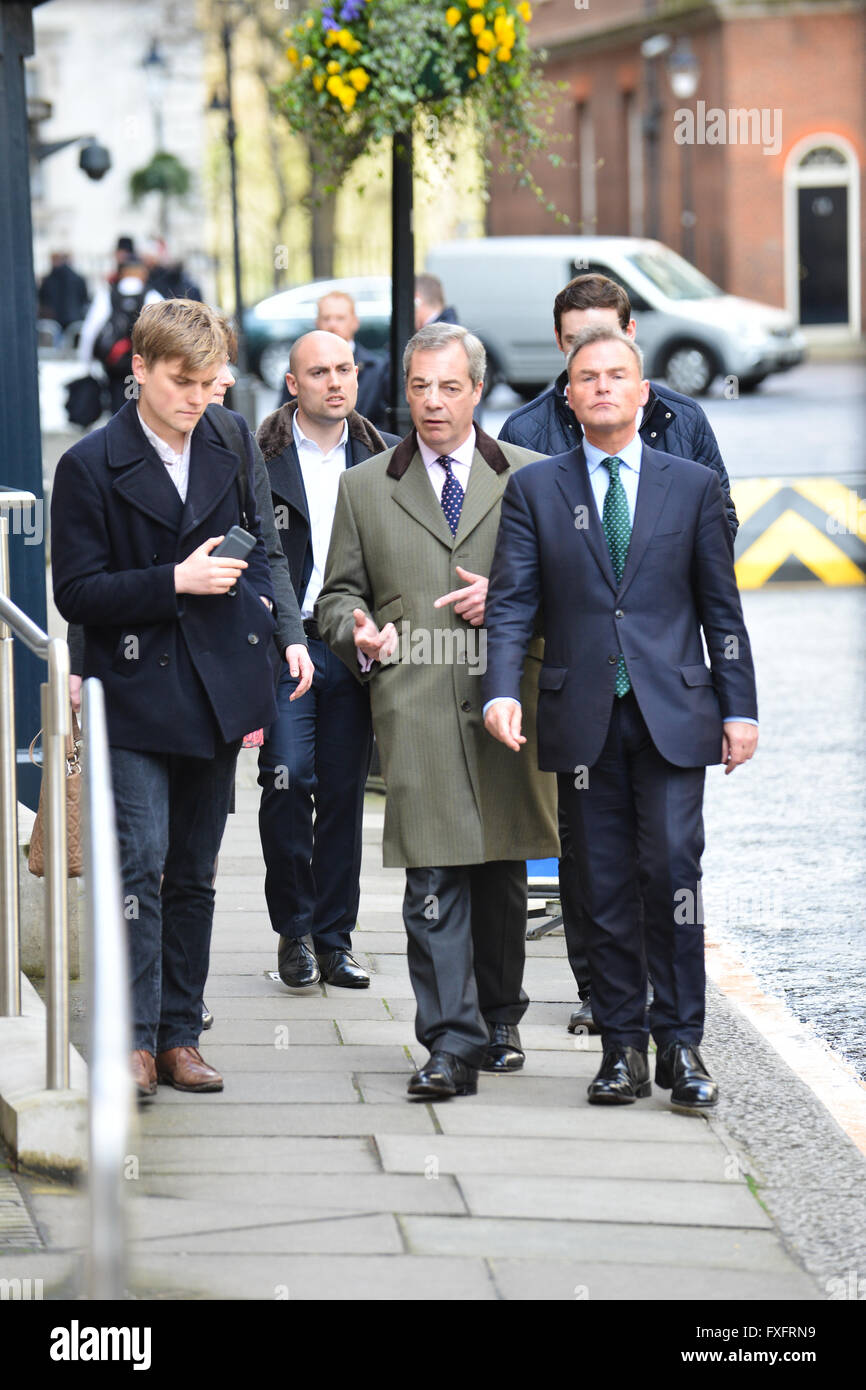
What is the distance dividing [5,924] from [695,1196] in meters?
1.80

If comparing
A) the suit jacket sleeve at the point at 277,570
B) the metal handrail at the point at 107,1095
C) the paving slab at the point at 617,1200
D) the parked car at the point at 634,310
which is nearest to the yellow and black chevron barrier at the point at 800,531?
the suit jacket sleeve at the point at 277,570

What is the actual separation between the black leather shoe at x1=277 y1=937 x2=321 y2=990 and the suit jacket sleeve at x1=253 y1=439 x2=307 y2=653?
3.33 ft

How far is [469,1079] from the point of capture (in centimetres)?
536

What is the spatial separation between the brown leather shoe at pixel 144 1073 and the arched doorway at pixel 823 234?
1385 inches

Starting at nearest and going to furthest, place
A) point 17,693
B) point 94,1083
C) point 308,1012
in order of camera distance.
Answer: point 94,1083
point 308,1012
point 17,693

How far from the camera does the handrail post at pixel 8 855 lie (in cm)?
533

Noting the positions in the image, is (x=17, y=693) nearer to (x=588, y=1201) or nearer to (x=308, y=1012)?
(x=308, y=1012)

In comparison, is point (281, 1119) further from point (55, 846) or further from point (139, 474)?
point (139, 474)

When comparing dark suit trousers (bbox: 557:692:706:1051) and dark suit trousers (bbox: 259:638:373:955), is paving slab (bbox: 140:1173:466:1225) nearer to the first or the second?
dark suit trousers (bbox: 557:692:706:1051)

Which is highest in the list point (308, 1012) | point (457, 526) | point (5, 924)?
point (457, 526)

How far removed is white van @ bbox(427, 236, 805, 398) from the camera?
28797mm

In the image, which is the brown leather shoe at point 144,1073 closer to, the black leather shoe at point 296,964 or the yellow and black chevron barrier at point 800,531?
the black leather shoe at point 296,964

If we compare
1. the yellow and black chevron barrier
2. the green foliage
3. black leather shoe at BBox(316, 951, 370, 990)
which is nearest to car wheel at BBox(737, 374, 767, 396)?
the yellow and black chevron barrier
